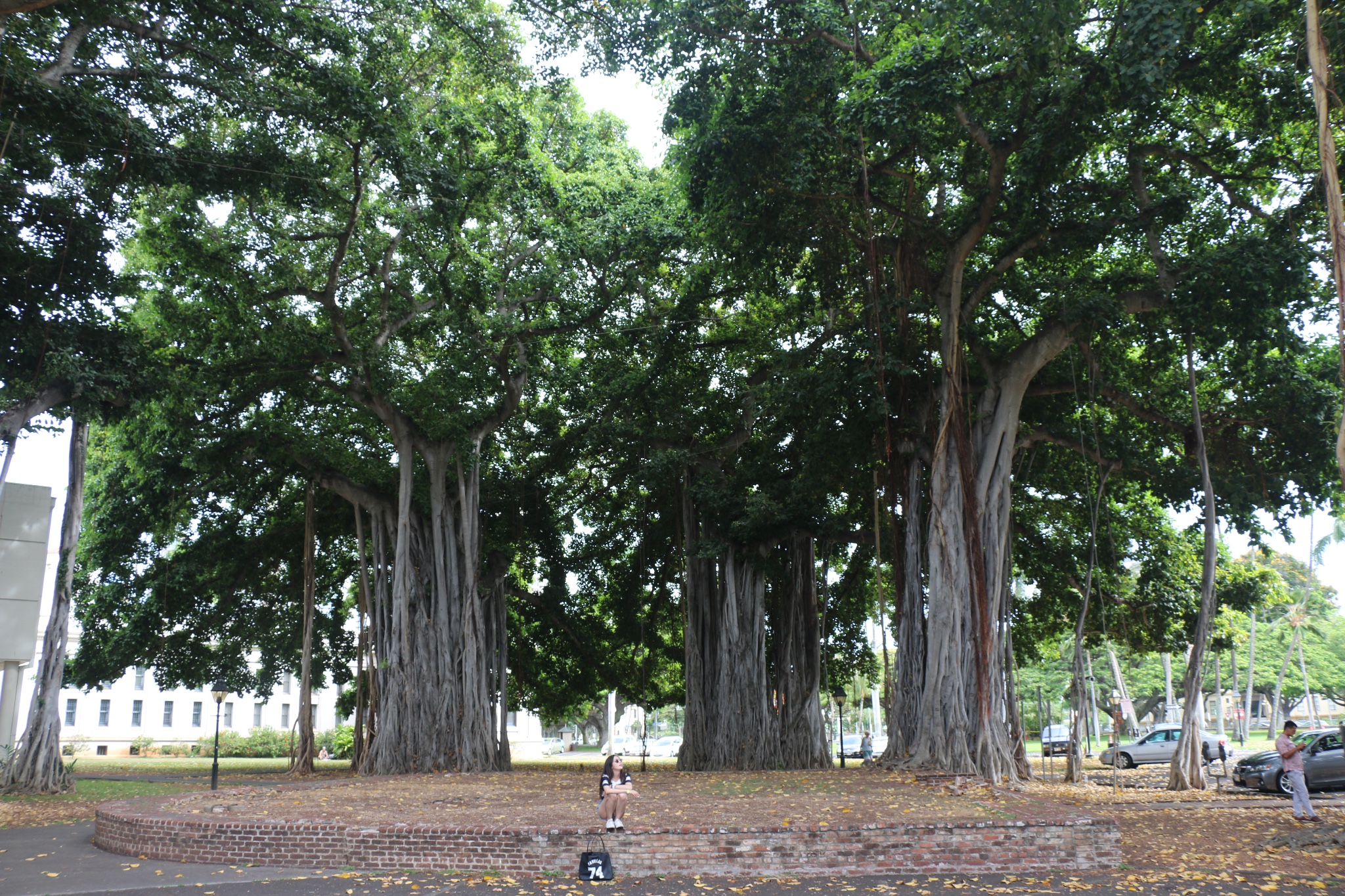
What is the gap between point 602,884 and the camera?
603 centimetres

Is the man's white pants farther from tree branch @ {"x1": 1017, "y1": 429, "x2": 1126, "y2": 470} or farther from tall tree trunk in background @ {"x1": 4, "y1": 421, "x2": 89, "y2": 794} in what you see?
tall tree trunk in background @ {"x1": 4, "y1": 421, "x2": 89, "y2": 794}

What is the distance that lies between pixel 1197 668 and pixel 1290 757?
3.32m

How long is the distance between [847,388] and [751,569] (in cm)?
464

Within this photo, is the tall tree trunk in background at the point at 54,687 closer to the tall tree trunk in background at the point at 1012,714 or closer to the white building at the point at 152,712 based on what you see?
the white building at the point at 152,712

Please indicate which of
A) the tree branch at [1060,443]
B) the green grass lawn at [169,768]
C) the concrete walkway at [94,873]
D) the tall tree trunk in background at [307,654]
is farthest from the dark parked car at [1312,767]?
the green grass lawn at [169,768]

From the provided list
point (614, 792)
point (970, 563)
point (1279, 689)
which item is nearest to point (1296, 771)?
point (970, 563)

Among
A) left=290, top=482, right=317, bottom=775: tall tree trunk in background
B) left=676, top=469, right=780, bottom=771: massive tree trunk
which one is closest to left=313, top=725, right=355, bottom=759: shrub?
left=290, top=482, right=317, bottom=775: tall tree trunk in background

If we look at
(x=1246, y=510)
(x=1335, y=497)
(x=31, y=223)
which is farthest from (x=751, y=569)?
(x=31, y=223)

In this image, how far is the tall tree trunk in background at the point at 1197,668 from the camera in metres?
11.6

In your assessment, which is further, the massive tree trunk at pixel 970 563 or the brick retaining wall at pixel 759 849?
the massive tree trunk at pixel 970 563

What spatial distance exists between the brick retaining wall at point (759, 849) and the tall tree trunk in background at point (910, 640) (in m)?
5.50

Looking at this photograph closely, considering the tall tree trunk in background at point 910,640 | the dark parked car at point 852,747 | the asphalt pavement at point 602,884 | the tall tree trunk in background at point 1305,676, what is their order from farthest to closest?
the tall tree trunk in background at point 1305,676, the dark parked car at point 852,747, the tall tree trunk in background at point 910,640, the asphalt pavement at point 602,884

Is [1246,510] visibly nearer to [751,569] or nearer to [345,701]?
[751,569]

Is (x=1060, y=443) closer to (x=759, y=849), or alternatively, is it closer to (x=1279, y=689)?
(x=759, y=849)
